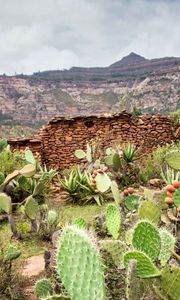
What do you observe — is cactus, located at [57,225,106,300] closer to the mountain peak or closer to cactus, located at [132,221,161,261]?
cactus, located at [132,221,161,261]

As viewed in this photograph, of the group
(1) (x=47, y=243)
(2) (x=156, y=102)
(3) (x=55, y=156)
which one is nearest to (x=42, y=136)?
(3) (x=55, y=156)

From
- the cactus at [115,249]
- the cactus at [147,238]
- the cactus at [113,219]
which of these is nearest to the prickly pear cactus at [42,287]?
the cactus at [113,219]

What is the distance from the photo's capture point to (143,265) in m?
1.79

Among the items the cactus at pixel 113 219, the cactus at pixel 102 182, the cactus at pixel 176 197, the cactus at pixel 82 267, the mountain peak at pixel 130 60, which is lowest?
the cactus at pixel 102 182

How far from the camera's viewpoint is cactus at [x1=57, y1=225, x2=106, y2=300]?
1.53 m

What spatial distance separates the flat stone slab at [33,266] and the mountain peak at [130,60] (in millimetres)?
61874

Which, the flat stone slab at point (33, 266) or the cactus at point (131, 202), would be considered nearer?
the flat stone slab at point (33, 266)

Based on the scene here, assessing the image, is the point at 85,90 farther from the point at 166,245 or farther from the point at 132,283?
the point at 132,283

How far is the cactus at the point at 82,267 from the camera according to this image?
1.53 metres

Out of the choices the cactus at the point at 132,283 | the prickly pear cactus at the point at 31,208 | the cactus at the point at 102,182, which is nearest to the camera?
the cactus at the point at 132,283

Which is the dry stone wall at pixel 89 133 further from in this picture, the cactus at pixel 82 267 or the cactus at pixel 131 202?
the cactus at pixel 82 267

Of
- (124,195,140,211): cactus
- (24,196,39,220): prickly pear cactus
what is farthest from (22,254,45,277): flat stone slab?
(124,195,140,211): cactus

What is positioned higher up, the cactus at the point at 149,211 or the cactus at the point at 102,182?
the cactus at the point at 149,211

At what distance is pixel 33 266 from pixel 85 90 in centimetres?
5391
